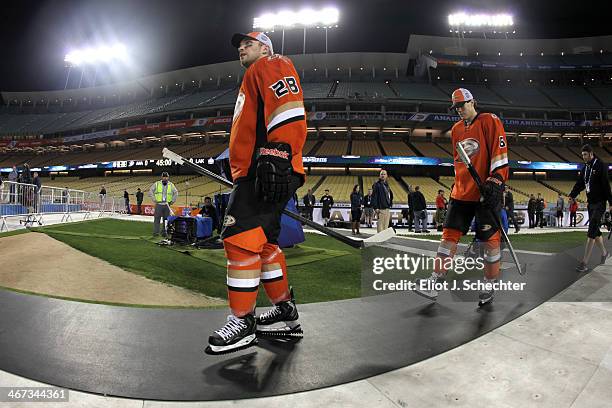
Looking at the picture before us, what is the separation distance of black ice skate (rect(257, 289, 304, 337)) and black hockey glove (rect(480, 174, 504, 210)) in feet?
6.15

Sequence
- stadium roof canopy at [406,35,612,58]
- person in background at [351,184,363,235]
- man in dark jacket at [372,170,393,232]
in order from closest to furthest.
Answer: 1. man in dark jacket at [372,170,393,232]
2. person in background at [351,184,363,235]
3. stadium roof canopy at [406,35,612,58]

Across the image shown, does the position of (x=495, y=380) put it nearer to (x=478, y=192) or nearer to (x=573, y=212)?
(x=478, y=192)

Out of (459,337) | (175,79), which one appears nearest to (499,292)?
(459,337)

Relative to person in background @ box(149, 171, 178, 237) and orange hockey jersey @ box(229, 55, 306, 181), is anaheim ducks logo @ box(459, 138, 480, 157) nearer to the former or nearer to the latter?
orange hockey jersey @ box(229, 55, 306, 181)

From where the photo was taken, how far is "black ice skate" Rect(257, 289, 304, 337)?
2002mm

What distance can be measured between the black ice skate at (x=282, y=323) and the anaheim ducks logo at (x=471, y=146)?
2.20m

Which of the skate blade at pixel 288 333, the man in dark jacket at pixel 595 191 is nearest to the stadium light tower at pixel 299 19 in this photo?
the man in dark jacket at pixel 595 191

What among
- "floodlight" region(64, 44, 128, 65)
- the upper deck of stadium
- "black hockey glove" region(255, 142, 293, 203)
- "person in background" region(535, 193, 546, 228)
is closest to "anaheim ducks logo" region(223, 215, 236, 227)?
"black hockey glove" region(255, 142, 293, 203)

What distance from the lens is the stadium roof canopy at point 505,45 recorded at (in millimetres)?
33750

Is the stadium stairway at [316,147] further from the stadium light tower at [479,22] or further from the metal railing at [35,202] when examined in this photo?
the stadium light tower at [479,22]

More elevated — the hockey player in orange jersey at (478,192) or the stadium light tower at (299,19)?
the stadium light tower at (299,19)

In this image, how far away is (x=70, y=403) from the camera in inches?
48.4

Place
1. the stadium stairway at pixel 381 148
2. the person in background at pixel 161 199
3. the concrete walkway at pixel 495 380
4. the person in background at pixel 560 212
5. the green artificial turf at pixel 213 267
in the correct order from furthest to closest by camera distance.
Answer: the stadium stairway at pixel 381 148, the person in background at pixel 560 212, the person in background at pixel 161 199, the green artificial turf at pixel 213 267, the concrete walkway at pixel 495 380

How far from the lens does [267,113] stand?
1.78 m
